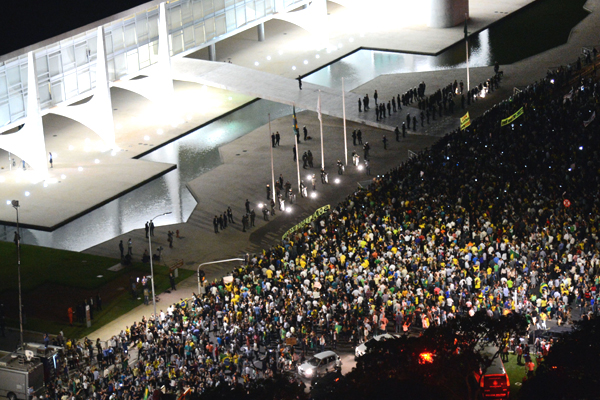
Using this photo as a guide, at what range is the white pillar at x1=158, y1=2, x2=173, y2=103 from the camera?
79.2 metres

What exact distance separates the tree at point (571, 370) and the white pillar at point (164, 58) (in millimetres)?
52099

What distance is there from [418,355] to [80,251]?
31.6 meters

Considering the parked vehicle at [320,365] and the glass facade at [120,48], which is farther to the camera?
the glass facade at [120,48]

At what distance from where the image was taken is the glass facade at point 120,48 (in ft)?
225

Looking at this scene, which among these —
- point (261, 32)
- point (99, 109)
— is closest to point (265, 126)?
Result: point (99, 109)

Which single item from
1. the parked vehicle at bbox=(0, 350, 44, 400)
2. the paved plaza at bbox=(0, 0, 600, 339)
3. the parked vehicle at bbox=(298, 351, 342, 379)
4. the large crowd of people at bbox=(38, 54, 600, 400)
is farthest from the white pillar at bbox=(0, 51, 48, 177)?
the parked vehicle at bbox=(298, 351, 342, 379)

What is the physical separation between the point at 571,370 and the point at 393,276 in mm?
17186

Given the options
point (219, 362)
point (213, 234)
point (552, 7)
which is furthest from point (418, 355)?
point (552, 7)

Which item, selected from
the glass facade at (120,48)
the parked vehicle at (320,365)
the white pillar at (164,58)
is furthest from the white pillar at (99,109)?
the parked vehicle at (320,365)

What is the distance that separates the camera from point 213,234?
205ft

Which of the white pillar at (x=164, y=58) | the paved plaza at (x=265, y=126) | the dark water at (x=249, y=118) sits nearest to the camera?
the paved plaza at (x=265, y=126)

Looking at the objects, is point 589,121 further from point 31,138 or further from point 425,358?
point 31,138

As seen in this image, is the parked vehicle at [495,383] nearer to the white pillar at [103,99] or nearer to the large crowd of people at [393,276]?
the large crowd of people at [393,276]

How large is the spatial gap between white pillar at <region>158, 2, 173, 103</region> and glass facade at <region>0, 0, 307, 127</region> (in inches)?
18.6
